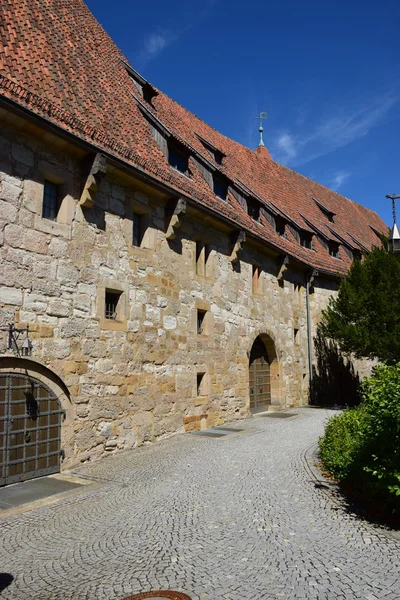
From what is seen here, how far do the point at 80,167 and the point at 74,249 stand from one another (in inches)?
61.9

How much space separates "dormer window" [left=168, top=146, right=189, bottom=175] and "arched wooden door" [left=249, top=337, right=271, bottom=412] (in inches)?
237

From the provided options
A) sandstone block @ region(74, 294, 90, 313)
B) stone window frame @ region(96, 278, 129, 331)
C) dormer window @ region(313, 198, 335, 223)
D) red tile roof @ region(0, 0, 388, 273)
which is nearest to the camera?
sandstone block @ region(74, 294, 90, 313)

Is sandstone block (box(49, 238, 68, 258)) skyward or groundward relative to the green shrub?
skyward

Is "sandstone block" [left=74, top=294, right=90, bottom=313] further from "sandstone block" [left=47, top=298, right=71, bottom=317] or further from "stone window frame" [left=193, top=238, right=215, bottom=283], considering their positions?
"stone window frame" [left=193, top=238, right=215, bottom=283]

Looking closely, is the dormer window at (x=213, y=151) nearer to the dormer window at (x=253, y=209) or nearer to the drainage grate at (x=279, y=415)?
the dormer window at (x=253, y=209)

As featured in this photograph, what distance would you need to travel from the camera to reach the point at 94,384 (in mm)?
8836

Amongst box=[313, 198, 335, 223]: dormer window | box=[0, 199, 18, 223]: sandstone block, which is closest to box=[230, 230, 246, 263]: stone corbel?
box=[0, 199, 18, 223]: sandstone block

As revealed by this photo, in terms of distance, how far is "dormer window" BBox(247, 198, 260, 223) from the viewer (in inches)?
639

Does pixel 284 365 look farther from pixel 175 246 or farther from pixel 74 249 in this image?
pixel 74 249

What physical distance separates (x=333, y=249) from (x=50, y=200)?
15573 millimetres

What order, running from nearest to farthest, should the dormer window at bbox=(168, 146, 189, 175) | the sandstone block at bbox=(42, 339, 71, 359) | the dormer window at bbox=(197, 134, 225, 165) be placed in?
1. the sandstone block at bbox=(42, 339, 71, 359)
2. the dormer window at bbox=(168, 146, 189, 175)
3. the dormer window at bbox=(197, 134, 225, 165)

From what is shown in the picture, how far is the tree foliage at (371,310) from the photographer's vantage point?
15516 mm

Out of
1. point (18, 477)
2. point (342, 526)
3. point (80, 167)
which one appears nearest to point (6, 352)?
point (18, 477)

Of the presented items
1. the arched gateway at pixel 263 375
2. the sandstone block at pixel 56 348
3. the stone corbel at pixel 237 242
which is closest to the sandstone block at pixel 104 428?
the sandstone block at pixel 56 348
